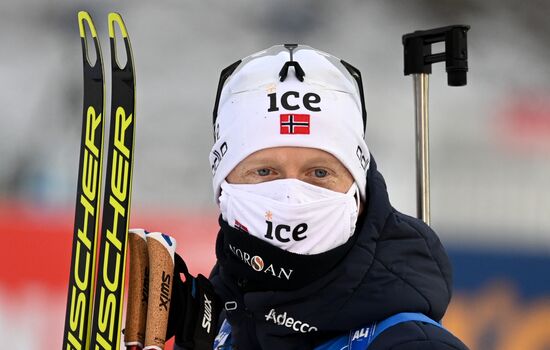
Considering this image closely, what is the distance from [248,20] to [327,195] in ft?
6.93

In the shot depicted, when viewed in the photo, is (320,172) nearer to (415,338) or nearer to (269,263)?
(269,263)

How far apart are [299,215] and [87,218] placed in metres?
0.60

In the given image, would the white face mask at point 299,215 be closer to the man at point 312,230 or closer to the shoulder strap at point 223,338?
the man at point 312,230

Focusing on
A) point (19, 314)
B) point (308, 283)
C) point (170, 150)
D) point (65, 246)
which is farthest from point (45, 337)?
point (308, 283)

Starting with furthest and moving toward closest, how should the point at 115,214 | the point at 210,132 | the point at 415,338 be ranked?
1. the point at 210,132
2. the point at 115,214
3. the point at 415,338

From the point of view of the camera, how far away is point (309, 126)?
1685 mm

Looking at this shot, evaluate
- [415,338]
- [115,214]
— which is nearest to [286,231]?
[415,338]

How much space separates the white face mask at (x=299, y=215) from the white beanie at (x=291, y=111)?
0.25 ft

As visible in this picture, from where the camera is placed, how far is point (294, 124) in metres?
1.68

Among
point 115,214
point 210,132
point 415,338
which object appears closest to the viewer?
point 415,338

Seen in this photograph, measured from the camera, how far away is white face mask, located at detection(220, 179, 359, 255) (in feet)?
5.41

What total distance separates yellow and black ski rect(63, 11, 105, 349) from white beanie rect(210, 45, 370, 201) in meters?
0.33

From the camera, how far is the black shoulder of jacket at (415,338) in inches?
58.6

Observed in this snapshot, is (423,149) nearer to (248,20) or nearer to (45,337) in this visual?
(248,20)
